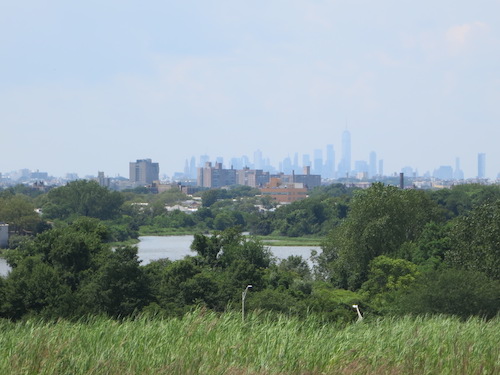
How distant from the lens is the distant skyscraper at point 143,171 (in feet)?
584

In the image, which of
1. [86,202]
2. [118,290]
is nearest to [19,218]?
[86,202]

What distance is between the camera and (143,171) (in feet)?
586

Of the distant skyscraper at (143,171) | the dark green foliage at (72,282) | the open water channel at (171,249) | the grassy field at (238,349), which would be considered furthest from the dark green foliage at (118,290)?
the distant skyscraper at (143,171)

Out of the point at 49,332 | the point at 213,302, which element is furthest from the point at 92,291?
the point at 49,332

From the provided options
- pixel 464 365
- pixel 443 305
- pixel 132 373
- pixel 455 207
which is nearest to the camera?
pixel 132 373

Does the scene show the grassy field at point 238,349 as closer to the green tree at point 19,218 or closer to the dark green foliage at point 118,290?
the dark green foliage at point 118,290

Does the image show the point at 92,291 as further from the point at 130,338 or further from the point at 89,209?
the point at 89,209

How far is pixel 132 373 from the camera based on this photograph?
8156 millimetres

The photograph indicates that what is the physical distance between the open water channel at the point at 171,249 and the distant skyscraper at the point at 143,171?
119024 mm

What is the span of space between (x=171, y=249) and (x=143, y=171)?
132729 millimetres

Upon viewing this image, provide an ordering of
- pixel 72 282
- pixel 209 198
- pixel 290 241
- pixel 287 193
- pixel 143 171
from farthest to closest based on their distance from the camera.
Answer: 1. pixel 143 171
2. pixel 287 193
3. pixel 209 198
4. pixel 290 241
5. pixel 72 282

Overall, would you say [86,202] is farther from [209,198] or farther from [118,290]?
[118,290]

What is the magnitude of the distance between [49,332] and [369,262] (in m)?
18.0

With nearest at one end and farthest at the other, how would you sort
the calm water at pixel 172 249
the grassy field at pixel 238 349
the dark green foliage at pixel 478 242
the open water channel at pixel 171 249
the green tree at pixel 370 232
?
1. the grassy field at pixel 238 349
2. the dark green foliage at pixel 478 242
3. the green tree at pixel 370 232
4. the open water channel at pixel 171 249
5. the calm water at pixel 172 249
